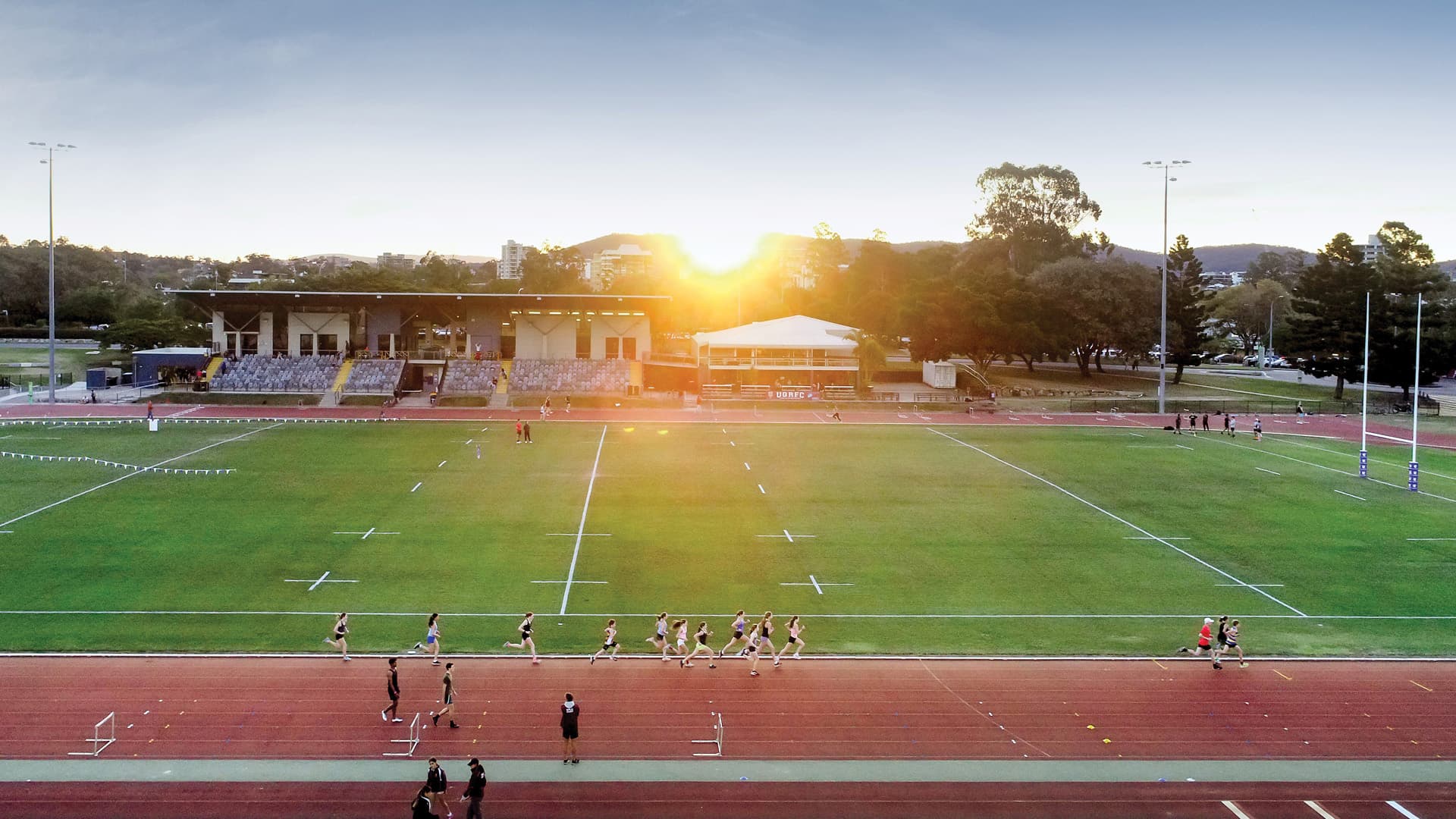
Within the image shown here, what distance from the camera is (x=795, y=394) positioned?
7956 cm

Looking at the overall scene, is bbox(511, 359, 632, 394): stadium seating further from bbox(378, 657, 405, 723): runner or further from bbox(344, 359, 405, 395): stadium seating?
bbox(378, 657, 405, 723): runner

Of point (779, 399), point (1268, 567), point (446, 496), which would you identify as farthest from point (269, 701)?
point (779, 399)

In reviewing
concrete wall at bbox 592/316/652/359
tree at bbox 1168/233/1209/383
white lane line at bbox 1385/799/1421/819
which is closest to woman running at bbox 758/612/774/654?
white lane line at bbox 1385/799/1421/819

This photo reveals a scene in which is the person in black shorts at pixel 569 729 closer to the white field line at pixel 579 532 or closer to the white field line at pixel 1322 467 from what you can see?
the white field line at pixel 579 532

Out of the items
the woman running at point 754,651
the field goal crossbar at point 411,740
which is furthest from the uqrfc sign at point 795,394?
the field goal crossbar at point 411,740

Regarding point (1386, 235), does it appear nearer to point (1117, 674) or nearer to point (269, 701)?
point (1117, 674)

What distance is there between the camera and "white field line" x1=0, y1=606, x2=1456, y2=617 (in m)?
24.0

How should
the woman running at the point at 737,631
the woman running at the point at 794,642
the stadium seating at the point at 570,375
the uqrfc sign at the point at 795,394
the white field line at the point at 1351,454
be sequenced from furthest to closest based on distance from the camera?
the stadium seating at the point at 570,375 < the uqrfc sign at the point at 795,394 < the white field line at the point at 1351,454 < the woman running at the point at 737,631 < the woman running at the point at 794,642

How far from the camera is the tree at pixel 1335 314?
8006 cm

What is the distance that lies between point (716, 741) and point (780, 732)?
1238mm

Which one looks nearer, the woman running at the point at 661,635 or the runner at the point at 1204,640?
the woman running at the point at 661,635

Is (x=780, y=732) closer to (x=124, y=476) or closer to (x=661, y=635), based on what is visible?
(x=661, y=635)

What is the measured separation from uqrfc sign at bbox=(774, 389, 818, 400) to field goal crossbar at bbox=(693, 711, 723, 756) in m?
59.9

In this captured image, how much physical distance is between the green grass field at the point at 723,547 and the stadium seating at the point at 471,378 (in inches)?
1004
